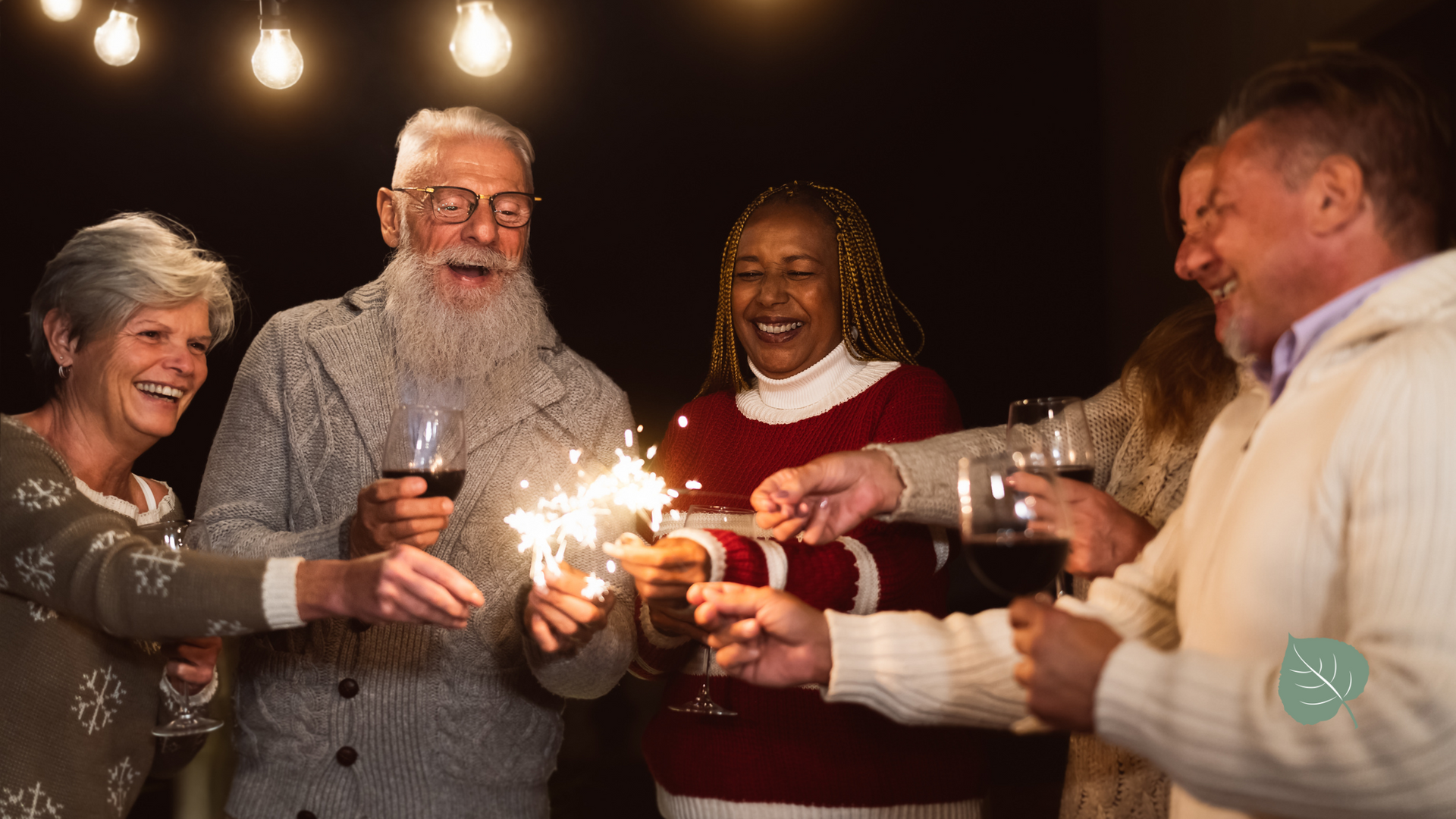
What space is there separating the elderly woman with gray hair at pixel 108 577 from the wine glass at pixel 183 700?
0.02m

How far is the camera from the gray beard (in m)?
2.49

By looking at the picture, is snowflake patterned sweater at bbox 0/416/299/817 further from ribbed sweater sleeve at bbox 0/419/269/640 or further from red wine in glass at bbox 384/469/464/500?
red wine in glass at bbox 384/469/464/500

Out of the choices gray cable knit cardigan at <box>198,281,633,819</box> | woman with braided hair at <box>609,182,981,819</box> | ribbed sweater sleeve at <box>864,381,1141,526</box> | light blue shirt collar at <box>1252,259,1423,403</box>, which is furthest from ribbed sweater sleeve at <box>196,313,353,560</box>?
light blue shirt collar at <box>1252,259,1423,403</box>

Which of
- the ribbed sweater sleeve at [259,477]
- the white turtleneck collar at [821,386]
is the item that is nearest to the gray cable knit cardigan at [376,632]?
the ribbed sweater sleeve at [259,477]

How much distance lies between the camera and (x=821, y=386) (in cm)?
250

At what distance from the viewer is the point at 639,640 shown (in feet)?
7.48

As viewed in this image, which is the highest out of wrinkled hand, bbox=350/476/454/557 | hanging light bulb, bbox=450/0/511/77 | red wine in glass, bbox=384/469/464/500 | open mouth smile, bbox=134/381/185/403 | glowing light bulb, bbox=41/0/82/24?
glowing light bulb, bbox=41/0/82/24

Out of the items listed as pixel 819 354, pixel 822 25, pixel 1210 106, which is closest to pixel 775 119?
pixel 822 25

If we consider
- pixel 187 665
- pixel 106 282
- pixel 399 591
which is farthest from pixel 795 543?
pixel 106 282

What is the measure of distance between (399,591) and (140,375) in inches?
39.4

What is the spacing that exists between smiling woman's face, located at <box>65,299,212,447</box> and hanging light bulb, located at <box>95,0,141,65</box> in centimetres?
186

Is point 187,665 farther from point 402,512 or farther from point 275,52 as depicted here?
point 275,52

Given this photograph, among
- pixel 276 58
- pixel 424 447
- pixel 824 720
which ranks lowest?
pixel 824 720

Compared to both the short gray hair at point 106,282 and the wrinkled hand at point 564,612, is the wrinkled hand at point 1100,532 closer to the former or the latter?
the wrinkled hand at point 564,612
